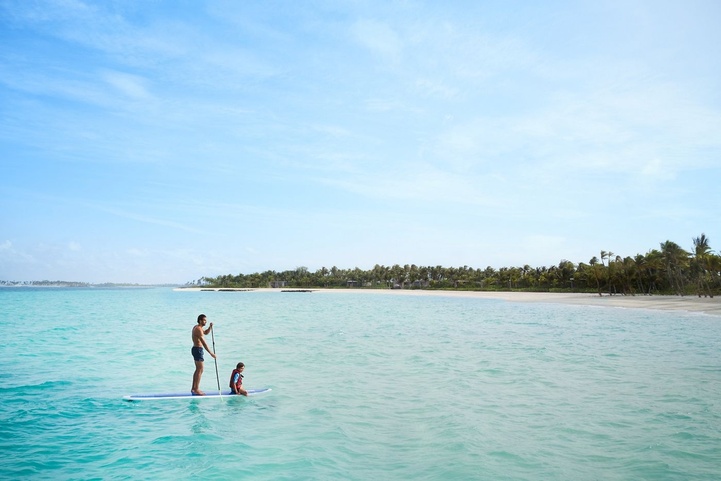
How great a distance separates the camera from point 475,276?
15812 cm

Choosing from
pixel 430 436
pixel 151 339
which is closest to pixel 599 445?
pixel 430 436

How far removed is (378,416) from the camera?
464 inches

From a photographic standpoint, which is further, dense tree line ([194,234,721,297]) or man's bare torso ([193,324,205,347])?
dense tree line ([194,234,721,297])

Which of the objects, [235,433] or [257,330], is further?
[257,330]

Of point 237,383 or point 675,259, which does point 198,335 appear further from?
point 675,259

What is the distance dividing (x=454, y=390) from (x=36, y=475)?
1095cm

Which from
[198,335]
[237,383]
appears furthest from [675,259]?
[198,335]

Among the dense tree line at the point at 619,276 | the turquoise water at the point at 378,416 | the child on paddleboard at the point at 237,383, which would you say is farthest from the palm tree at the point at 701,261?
the child on paddleboard at the point at 237,383

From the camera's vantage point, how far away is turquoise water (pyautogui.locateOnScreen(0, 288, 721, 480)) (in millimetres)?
8609

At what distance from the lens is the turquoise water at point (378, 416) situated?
861 cm

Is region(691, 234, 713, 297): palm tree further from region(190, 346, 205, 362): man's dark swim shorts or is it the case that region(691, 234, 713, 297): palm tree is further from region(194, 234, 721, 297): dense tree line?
region(190, 346, 205, 362): man's dark swim shorts

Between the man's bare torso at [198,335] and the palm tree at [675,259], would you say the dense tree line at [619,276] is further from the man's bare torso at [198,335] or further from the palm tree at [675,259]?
the man's bare torso at [198,335]

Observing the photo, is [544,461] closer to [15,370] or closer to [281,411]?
[281,411]

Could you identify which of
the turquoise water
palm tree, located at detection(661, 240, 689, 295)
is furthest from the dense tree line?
the turquoise water
